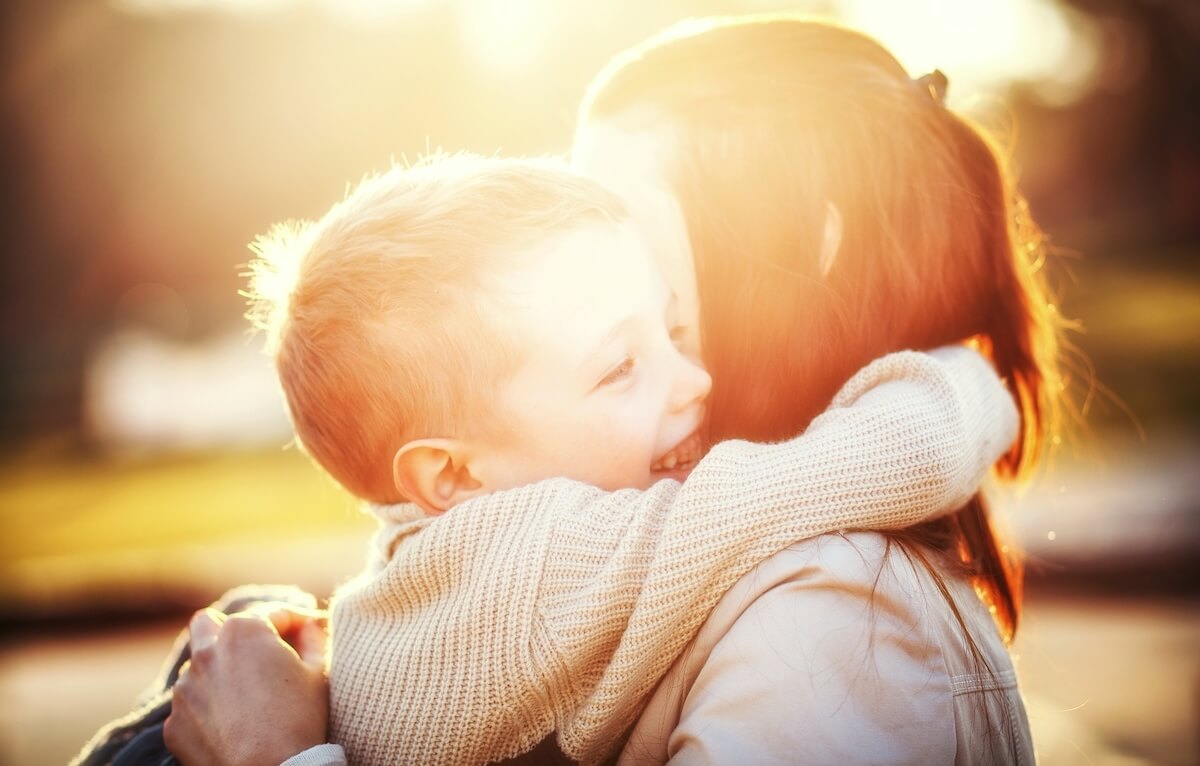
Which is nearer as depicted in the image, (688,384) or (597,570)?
(597,570)

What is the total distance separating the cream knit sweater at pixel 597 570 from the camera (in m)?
1.32

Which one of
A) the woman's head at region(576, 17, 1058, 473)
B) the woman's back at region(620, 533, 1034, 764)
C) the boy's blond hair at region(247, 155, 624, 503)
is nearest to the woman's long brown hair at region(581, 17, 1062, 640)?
the woman's head at region(576, 17, 1058, 473)

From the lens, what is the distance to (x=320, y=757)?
1406mm

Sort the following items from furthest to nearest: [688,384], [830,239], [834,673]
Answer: [830,239], [688,384], [834,673]

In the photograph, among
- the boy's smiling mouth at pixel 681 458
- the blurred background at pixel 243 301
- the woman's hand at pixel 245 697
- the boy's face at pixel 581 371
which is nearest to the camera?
the woman's hand at pixel 245 697

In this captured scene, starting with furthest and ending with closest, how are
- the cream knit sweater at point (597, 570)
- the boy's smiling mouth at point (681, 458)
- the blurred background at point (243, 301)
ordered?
the blurred background at point (243, 301) → the boy's smiling mouth at point (681, 458) → the cream knit sweater at point (597, 570)

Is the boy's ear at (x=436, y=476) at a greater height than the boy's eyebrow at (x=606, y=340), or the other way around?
the boy's eyebrow at (x=606, y=340)

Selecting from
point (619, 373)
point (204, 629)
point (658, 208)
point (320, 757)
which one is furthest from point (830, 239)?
point (204, 629)

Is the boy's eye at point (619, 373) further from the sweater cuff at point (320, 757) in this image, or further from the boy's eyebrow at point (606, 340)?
the sweater cuff at point (320, 757)

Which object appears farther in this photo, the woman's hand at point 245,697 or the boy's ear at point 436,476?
the boy's ear at point 436,476

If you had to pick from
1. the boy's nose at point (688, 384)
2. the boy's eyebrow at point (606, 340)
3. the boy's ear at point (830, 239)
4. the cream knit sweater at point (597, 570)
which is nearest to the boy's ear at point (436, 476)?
the cream knit sweater at point (597, 570)

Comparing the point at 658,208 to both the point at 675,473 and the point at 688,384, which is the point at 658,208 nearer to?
the point at 688,384

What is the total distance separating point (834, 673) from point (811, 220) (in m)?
0.87

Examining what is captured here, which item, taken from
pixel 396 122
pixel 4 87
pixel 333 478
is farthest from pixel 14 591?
pixel 4 87
